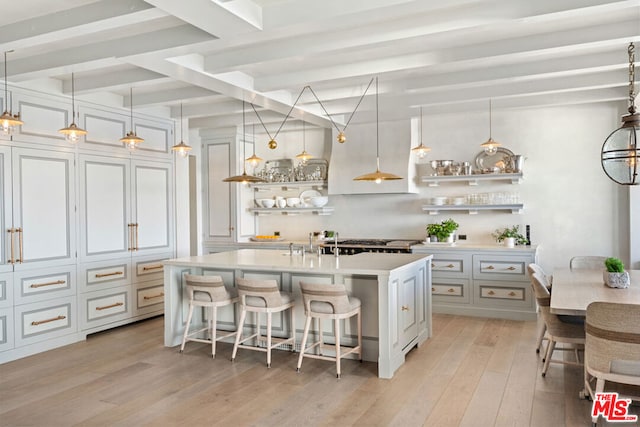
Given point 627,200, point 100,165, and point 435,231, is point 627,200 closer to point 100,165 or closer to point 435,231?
point 435,231

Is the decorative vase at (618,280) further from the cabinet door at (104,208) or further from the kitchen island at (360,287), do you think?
the cabinet door at (104,208)

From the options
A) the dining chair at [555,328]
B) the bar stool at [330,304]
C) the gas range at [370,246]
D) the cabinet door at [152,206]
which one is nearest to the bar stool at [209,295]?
the bar stool at [330,304]

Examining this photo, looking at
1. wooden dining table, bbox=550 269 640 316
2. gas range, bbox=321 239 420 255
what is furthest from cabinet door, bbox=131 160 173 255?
wooden dining table, bbox=550 269 640 316

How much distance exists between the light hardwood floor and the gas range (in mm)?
1744

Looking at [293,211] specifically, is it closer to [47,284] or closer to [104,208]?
[104,208]

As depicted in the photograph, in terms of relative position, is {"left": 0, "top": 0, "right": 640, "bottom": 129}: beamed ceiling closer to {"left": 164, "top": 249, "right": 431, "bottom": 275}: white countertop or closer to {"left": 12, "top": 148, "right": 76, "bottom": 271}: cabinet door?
{"left": 12, "top": 148, "right": 76, "bottom": 271}: cabinet door

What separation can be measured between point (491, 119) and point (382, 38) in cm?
344

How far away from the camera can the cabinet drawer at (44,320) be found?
468 cm

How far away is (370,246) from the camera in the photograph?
6605 millimetres

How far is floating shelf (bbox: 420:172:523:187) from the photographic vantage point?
6262 millimetres

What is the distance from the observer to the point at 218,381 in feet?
12.8

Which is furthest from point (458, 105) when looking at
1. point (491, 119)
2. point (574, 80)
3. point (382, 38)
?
point (382, 38)

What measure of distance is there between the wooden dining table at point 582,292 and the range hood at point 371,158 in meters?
2.73

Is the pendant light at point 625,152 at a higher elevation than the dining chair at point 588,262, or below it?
higher
